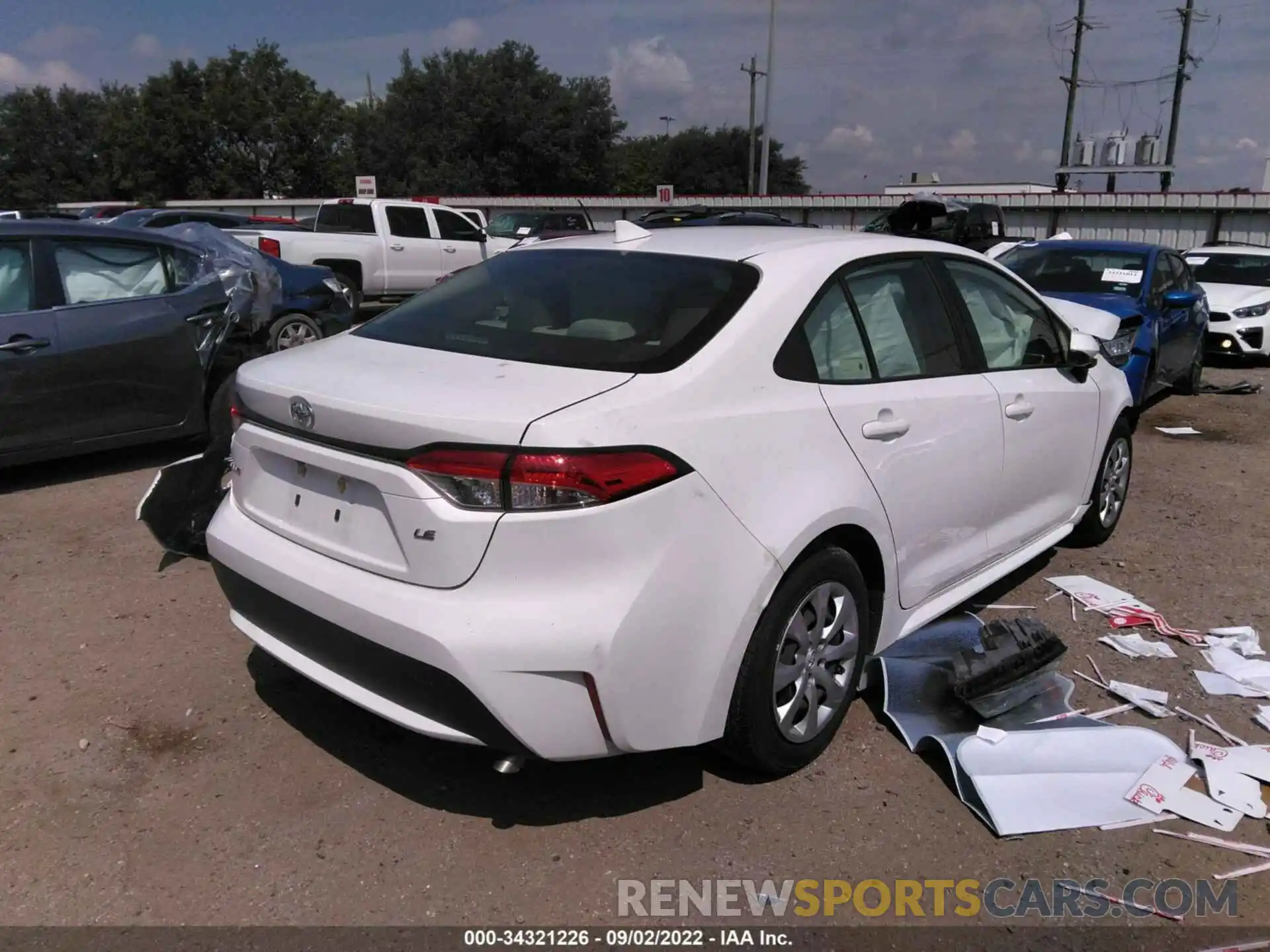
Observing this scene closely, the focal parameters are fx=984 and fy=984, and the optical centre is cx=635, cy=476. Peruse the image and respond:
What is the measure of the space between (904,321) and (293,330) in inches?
232

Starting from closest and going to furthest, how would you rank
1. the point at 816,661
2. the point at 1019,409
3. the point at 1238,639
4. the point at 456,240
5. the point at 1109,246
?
the point at 816,661 → the point at 1019,409 → the point at 1238,639 → the point at 1109,246 → the point at 456,240

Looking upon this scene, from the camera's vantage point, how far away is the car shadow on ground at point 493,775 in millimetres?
3055

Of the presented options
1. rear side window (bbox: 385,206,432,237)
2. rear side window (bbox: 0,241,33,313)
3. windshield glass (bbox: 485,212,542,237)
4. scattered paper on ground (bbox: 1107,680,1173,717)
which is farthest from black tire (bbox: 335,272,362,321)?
scattered paper on ground (bbox: 1107,680,1173,717)

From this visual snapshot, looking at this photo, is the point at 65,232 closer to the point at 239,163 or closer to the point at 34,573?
the point at 34,573

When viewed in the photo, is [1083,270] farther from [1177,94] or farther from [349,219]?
[1177,94]

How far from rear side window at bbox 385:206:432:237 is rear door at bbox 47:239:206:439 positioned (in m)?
9.16

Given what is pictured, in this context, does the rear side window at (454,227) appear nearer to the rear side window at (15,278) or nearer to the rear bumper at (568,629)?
the rear side window at (15,278)

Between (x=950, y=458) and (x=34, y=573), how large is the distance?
4.26 m

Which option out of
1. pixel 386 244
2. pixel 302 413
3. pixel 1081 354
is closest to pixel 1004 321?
pixel 1081 354

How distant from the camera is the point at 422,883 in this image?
2699 millimetres

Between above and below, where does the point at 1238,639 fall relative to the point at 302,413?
below

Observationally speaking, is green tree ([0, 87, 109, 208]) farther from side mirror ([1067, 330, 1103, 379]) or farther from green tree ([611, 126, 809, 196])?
side mirror ([1067, 330, 1103, 379])

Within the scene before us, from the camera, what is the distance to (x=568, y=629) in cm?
246

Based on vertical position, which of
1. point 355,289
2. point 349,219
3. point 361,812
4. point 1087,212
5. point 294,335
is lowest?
point 361,812
